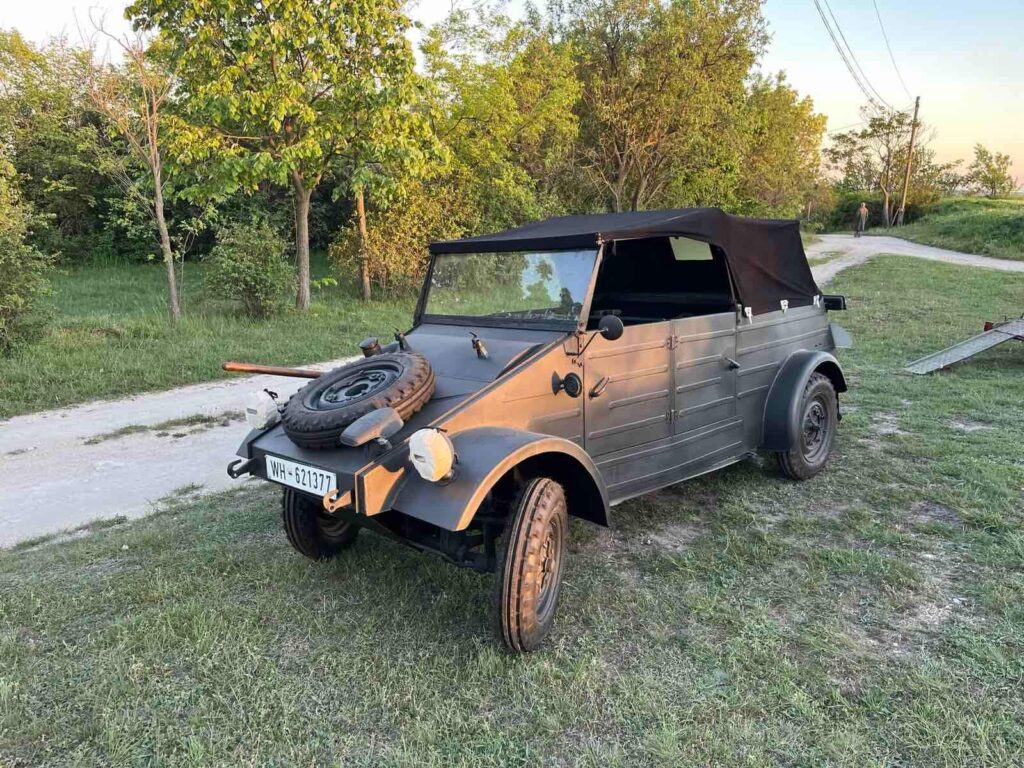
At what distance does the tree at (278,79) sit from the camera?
931 cm

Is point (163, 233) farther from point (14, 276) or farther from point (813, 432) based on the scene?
point (813, 432)

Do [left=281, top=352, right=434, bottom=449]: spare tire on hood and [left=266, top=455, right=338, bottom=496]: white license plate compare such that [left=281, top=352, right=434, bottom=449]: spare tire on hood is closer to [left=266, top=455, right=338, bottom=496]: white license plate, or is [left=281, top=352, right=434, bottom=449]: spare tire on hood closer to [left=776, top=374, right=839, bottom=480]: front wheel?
[left=266, top=455, right=338, bottom=496]: white license plate

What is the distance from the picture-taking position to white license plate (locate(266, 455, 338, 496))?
2.77 m

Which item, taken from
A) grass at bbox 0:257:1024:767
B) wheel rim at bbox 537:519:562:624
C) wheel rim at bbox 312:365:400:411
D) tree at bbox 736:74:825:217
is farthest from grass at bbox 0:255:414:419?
tree at bbox 736:74:825:217

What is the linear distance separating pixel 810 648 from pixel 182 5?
10508mm

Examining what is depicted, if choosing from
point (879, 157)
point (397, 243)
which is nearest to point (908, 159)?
point (879, 157)

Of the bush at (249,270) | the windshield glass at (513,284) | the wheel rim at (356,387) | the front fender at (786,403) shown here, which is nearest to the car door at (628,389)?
the windshield glass at (513,284)

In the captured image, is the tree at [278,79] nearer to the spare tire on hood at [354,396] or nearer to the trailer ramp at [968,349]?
the spare tire on hood at [354,396]

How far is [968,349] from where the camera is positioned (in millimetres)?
8391

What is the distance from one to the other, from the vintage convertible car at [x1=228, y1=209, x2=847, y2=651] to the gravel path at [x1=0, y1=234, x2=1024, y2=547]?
6.55 ft

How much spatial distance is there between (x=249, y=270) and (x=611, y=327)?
9.10 m

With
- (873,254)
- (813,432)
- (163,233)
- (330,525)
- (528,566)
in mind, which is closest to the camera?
(528,566)

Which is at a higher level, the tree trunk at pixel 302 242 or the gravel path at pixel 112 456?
the tree trunk at pixel 302 242

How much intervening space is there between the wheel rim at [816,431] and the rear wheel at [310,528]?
3.30 metres
